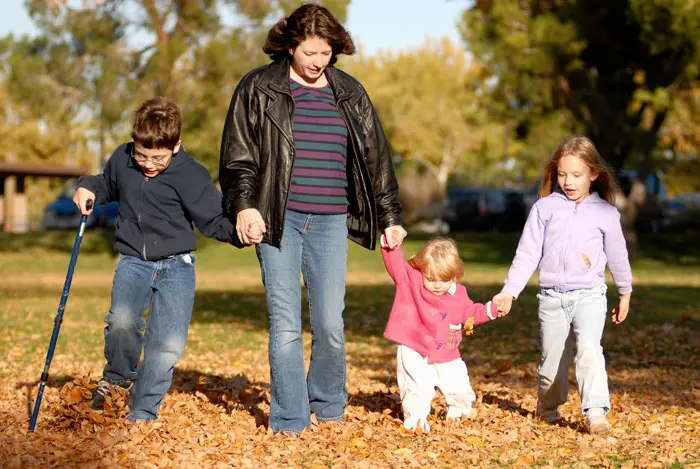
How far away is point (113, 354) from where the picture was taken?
5.89 metres

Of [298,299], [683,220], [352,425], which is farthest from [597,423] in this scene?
[683,220]

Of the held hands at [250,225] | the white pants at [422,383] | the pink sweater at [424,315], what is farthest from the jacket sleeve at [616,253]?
the held hands at [250,225]

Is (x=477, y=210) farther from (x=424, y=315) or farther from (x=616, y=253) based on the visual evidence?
(x=424, y=315)

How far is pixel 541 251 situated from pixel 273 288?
168cm

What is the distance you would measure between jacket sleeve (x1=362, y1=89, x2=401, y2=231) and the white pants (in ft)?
2.67

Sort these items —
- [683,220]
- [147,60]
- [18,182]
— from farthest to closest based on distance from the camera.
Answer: [18,182], [683,220], [147,60]

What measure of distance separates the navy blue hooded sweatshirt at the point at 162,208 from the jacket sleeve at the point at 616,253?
89.3 inches

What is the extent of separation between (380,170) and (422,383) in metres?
1.29

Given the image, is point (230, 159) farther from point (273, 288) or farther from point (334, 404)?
point (334, 404)

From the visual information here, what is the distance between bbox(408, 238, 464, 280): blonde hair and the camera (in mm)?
6062

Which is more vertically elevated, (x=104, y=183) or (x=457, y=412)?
(x=104, y=183)

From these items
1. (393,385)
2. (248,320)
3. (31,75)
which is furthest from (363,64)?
(393,385)

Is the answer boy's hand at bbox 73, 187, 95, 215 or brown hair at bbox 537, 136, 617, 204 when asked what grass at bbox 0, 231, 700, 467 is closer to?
boy's hand at bbox 73, 187, 95, 215

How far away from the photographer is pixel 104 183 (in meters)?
5.99
